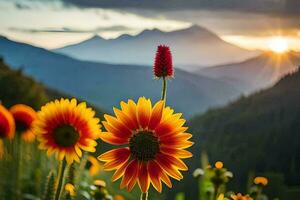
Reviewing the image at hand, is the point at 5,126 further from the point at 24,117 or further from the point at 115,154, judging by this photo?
the point at 115,154

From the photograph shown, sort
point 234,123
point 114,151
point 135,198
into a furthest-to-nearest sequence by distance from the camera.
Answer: point 234,123, point 135,198, point 114,151

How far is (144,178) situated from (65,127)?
47 centimetres

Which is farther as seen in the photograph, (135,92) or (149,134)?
(135,92)

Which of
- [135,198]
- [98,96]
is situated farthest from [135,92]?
[135,198]

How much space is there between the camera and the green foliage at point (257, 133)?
18.6m

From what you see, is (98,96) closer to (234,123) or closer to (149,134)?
(234,123)

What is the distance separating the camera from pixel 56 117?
2.50 meters

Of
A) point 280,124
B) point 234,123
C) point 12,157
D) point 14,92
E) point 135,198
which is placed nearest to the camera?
point 12,157

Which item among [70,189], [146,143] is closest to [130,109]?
[146,143]

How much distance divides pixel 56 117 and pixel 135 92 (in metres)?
80.6

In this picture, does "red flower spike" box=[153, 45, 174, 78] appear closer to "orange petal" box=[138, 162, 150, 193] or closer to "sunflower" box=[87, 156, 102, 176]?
"orange petal" box=[138, 162, 150, 193]

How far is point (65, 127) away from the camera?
248cm

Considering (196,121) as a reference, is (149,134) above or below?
below

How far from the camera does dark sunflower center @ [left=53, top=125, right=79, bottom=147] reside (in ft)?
8.07
